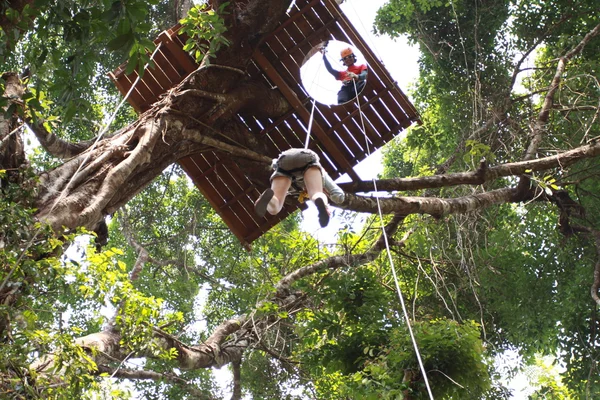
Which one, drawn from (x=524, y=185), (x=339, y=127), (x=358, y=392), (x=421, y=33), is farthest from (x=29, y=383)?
(x=421, y=33)

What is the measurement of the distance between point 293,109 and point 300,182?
1.52 metres

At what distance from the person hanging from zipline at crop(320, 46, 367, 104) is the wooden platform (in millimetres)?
86

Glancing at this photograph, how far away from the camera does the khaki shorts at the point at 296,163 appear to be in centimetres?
446

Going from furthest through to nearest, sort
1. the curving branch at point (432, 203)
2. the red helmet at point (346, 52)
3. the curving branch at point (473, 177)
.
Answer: the red helmet at point (346, 52)
the curving branch at point (473, 177)
the curving branch at point (432, 203)

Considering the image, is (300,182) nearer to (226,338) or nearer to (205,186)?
(205,186)

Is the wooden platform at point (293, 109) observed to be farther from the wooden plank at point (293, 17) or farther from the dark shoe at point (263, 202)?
the dark shoe at point (263, 202)

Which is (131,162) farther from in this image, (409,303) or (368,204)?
(409,303)

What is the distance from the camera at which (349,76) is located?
6.05 m

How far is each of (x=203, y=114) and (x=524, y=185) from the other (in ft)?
10.1

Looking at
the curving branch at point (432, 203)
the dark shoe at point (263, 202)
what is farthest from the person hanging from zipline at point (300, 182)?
the curving branch at point (432, 203)

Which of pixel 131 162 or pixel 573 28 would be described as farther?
pixel 573 28

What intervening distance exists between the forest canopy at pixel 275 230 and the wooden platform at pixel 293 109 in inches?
7.3

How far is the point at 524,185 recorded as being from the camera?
257 inches

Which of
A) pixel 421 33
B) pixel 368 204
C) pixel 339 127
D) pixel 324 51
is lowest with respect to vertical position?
pixel 368 204
